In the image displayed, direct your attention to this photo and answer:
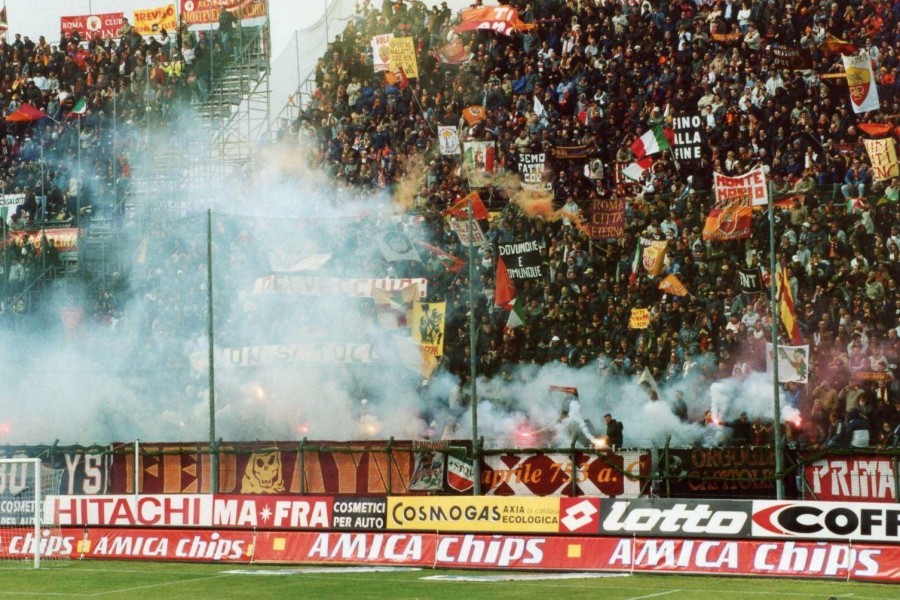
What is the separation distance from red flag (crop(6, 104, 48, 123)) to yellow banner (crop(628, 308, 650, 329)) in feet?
71.4

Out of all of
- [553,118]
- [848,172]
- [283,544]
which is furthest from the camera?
[553,118]

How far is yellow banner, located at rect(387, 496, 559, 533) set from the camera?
19891mm

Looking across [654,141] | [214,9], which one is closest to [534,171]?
[654,141]

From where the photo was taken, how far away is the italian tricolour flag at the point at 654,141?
93.7 ft

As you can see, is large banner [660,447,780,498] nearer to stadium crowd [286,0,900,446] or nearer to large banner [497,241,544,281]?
stadium crowd [286,0,900,446]

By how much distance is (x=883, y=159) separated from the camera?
25.0m

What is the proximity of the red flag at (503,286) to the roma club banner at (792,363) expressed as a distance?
606 cm

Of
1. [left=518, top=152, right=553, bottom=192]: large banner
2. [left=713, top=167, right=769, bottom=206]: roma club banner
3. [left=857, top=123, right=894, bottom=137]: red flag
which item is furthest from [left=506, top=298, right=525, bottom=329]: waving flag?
[left=857, top=123, right=894, bottom=137]: red flag

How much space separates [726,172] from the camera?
26766 millimetres

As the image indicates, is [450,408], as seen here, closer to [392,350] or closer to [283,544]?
[392,350]

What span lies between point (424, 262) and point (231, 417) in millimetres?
5263

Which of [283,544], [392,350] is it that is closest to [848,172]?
[392,350]

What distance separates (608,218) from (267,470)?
7940mm

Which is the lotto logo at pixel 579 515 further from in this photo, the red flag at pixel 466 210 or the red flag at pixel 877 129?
the red flag at pixel 877 129
